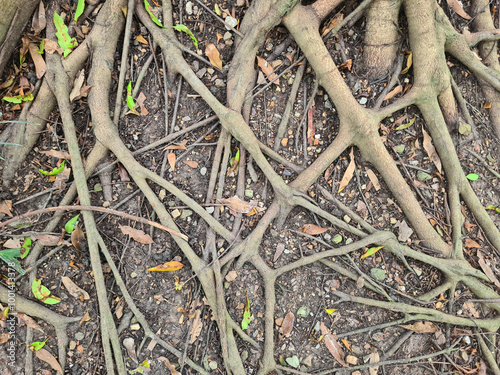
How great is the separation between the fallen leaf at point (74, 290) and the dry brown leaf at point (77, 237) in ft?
0.74

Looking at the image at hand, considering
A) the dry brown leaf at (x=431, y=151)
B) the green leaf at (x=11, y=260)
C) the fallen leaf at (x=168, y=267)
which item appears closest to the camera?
the green leaf at (x=11, y=260)

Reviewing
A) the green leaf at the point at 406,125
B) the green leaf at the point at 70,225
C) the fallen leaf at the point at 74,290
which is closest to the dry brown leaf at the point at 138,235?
the green leaf at the point at 70,225

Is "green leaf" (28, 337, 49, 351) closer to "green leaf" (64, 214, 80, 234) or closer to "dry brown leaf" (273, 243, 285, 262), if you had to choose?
"green leaf" (64, 214, 80, 234)

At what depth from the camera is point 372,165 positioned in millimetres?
2484

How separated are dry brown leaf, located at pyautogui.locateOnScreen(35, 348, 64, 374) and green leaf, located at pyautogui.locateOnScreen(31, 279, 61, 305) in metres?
0.31

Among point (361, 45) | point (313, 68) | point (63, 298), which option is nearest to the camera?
point (63, 298)

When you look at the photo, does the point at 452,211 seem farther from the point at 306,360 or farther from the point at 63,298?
the point at 63,298

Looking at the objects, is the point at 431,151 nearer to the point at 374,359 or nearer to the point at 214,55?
the point at 374,359

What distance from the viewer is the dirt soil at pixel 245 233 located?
7.47 feet

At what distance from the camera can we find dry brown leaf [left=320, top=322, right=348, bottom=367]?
2.30 m

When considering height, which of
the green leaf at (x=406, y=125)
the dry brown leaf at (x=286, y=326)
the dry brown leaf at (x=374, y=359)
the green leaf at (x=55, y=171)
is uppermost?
the green leaf at (x=55, y=171)

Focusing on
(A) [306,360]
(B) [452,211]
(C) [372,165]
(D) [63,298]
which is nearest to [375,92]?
(C) [372,165]

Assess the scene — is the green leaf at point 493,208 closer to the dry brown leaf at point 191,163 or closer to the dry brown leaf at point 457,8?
the dry brown leaf at point 457,8

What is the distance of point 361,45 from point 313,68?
19.7 inches
